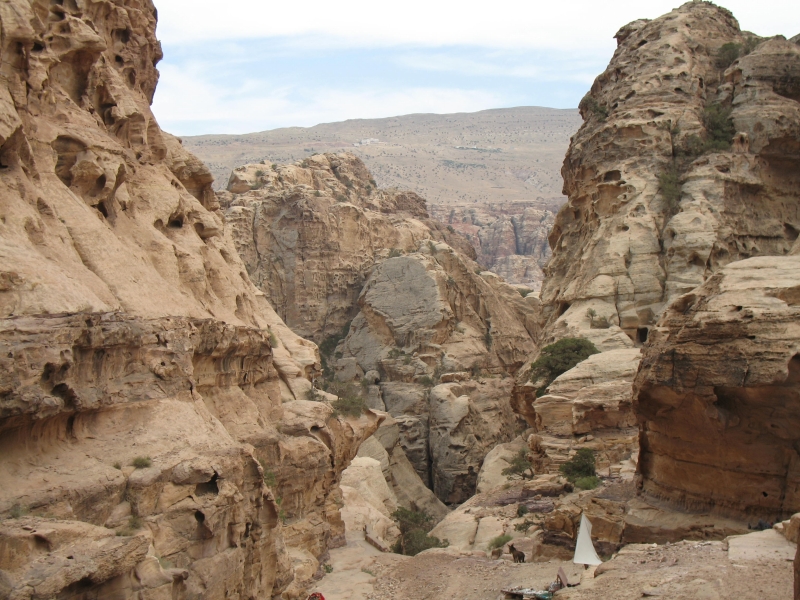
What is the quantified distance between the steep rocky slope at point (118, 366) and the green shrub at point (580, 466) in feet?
23.5

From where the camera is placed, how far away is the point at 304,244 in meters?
53.1

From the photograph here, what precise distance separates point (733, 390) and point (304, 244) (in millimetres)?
41770

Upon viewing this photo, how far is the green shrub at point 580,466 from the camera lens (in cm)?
2292

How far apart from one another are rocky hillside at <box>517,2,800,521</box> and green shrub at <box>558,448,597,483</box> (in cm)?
124

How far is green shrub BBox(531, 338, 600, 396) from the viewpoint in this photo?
2869 cm

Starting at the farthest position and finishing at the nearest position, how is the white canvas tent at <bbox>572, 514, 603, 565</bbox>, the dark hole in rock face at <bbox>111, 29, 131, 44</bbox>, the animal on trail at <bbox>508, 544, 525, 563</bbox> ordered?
the dark hole in rock face at <bbox>111, 29, 131, 44</bbox>, the animal on trail at <bbox>508, 544, 525, 563</bbox>, the white canvas tent at <bbox>572, 514, 603, 565</bbox>

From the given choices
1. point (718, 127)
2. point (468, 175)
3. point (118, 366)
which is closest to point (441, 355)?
point (718, 127)

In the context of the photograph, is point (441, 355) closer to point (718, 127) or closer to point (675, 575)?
point (718, 127)

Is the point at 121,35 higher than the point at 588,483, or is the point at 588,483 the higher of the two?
the point at 121,35

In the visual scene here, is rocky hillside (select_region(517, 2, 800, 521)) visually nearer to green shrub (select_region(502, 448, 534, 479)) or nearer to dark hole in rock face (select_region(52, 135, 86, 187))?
green shrub (select_region(502, 448, 534, 479))

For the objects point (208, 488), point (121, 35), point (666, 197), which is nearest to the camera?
point (208, 488)

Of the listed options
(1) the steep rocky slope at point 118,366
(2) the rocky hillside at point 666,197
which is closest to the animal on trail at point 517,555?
(2) the rocky hillside at point 666,197

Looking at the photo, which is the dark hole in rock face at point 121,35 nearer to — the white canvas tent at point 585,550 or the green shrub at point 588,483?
the white canvas tent at point 585,550

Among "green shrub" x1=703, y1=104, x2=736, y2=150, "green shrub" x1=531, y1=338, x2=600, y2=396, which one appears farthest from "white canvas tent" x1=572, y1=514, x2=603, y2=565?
"green shrub" x1=703, y1=104, x2=736, y2=150
